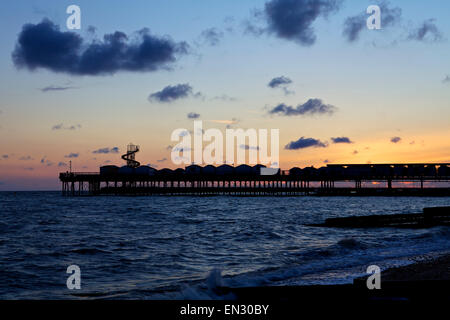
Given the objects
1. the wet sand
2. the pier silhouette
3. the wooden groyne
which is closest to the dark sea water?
the wet sand

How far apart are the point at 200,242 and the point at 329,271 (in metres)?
8.74

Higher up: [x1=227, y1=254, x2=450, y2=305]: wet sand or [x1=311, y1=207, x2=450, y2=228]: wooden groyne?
[x1=227, y1=254, x2=450, y2=305]: wet sand

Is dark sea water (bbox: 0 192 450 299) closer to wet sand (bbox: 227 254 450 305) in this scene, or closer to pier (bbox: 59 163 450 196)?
wet sand (bbox: 227 254 450 305)

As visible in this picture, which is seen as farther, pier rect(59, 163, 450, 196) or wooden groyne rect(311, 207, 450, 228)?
pier rect(59, 163, 450, 196)

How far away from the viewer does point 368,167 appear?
4830 inches

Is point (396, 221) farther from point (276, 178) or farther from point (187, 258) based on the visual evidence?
point (276, 178)

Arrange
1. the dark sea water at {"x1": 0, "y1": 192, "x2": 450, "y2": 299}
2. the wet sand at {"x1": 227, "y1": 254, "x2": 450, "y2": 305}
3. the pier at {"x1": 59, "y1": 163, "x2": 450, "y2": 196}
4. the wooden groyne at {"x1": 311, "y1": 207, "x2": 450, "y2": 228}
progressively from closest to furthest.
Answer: the wet sand at {"x1": 227, "y1": 254, "x2": 450, "y2": 305}, the dark sea water at {"x1": 0, "y1": 192, "x2": 450, "y2": 299}, the wooden groyne at {"x1": 311, "y1": 207, "x2": 450, "y2": 228}, the pier at {"x1": 59, "y1": 163, "x2": 450, "y2": 196}

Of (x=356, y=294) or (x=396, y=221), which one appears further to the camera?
(x=396, y=221)

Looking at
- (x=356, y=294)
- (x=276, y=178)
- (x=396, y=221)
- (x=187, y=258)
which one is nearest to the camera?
(x=356, y=294)

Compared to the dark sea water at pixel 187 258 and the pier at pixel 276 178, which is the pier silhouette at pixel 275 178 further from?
the dark sea water at pixel 187 258

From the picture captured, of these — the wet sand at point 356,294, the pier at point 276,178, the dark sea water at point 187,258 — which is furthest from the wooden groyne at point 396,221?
the pier at point 276,178

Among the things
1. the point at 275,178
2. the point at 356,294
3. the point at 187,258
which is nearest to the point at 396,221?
the point at 187,258
